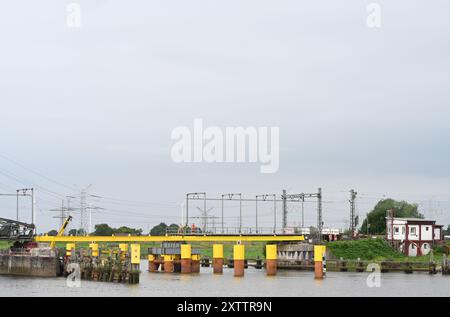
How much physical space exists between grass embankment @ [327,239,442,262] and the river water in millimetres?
17260

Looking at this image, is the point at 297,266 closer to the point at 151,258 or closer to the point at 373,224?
the point at 151,258

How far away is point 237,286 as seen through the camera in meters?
88.4

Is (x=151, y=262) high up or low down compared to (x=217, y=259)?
down

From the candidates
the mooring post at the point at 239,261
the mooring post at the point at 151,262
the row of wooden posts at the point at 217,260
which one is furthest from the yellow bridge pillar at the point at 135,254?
the mooring post at the point at 151,262

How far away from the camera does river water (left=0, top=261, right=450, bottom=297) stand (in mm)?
81000

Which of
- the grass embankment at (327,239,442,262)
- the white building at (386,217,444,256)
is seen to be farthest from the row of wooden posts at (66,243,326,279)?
the white building at (386,217,444,256)

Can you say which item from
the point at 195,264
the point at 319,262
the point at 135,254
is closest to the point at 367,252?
the point at 195,264

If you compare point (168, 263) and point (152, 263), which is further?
point (152, 263)

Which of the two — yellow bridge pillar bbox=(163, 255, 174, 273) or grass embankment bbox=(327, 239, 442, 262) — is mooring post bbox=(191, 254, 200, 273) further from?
grass embankment bbox=(327, 239, 442, 262)

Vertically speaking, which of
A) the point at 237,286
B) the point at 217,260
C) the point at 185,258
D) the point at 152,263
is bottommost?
the point at 237,286

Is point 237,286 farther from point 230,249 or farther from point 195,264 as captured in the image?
point 230,249

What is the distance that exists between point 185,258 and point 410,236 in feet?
126

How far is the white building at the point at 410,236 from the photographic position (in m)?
132

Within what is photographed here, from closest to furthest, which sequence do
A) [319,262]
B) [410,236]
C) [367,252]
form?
[319,262], [367,252], [410,236]
